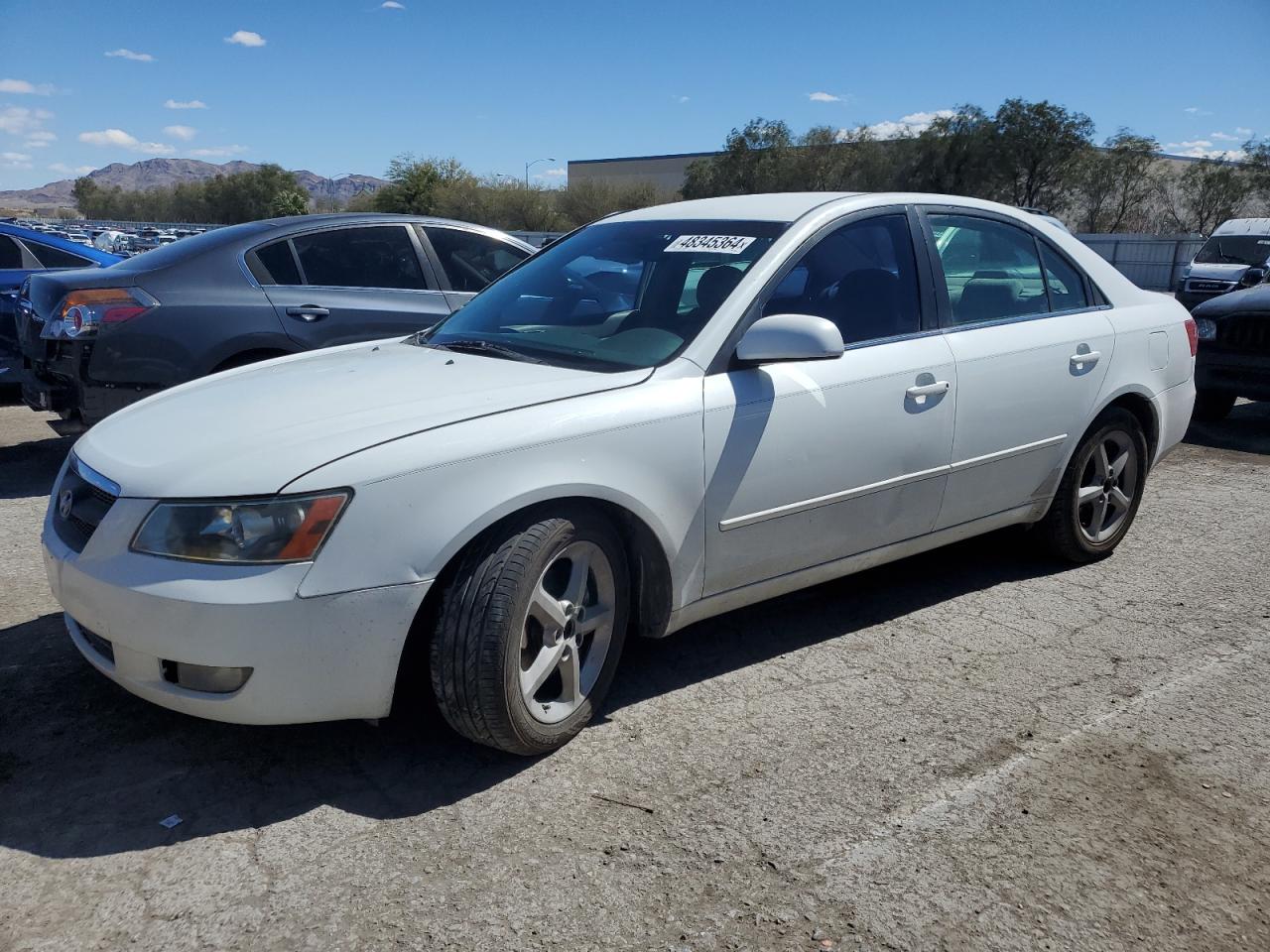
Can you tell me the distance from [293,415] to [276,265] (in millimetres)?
3654

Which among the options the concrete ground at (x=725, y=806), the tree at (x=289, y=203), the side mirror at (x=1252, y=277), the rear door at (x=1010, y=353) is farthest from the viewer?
the tree at (x=289, y=203)

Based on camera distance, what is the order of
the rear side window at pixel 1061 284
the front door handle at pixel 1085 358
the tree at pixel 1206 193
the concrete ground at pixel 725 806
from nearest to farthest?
1. the concrete ground at pixel 725 806
2. the front door handle at pixel 1085 358
3. the rear side window at pixel 1061 284
4. the tree at pixel 1206 193

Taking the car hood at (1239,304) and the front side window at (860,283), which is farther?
the car hood at (1239,304)

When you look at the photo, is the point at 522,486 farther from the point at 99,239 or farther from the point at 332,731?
the point at 99,239

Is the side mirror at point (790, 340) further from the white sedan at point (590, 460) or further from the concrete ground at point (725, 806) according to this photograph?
the concrete ground at point (725, 806)

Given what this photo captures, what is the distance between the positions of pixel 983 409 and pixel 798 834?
2075 mm

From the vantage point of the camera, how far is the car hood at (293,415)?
285cm

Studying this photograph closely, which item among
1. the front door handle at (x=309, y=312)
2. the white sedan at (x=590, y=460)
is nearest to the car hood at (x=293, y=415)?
the white sedan at (x=590, y=460)

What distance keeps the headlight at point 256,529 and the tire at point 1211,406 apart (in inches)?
329

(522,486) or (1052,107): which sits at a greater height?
(1052,107)

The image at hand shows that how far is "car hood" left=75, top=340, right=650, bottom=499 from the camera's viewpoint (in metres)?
2.85

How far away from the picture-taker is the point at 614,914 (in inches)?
98.1

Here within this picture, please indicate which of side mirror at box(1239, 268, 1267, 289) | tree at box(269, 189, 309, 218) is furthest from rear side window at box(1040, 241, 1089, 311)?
tree at box(269, 189, 309, 218)

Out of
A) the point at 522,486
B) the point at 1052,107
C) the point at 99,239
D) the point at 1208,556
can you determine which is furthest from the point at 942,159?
the point at 522,486
